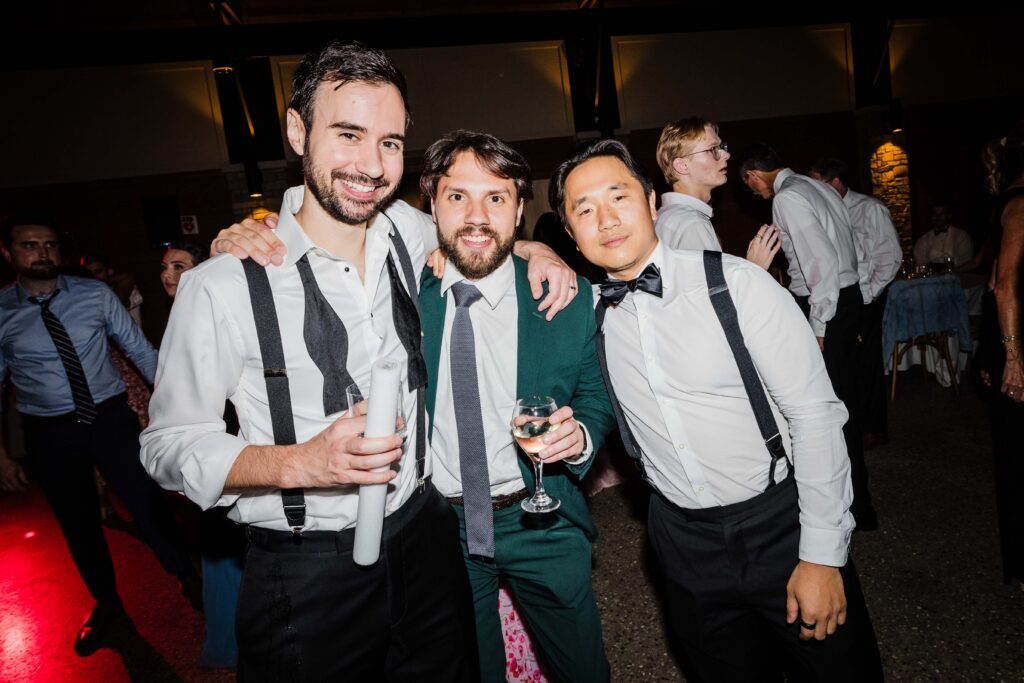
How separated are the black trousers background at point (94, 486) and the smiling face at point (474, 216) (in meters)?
2.57

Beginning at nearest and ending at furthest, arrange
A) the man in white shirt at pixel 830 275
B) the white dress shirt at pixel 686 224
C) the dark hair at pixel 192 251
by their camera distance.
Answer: the white dress shirt at pixel 686 224, the dark hair at pixel 192 251, the man in white shirt at pixel 830 275

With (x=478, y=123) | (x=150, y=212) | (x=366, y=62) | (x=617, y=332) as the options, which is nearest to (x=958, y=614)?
(x=617, y=332)

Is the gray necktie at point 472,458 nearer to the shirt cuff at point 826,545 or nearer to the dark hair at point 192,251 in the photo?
the shirt cuff at point 826,545

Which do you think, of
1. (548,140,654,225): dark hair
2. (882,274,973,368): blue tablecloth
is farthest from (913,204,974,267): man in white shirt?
(548,140,654,225): dark hair

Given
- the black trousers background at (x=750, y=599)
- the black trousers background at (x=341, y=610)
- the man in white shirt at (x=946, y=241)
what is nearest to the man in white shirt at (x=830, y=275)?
the black trousers background at (x=750, y=599)

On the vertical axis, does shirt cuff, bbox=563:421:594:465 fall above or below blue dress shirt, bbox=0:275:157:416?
below

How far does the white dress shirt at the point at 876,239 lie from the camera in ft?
14.0

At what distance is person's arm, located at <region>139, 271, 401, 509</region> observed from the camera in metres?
1.06

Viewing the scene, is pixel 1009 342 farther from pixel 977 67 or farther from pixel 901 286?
pixel 977 67

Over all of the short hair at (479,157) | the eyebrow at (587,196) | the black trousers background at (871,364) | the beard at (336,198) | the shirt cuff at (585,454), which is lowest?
the black trousers background at (871,364)

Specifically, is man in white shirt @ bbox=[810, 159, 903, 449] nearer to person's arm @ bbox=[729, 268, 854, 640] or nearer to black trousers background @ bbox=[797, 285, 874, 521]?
black trousers background @ bbox=[797, 285, 874, 521]

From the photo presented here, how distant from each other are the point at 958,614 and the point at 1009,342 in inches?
48.6

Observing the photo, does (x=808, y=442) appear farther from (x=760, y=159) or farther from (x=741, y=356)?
(x=760, y=159)

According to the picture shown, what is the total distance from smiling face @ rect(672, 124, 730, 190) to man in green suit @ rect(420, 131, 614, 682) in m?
1.42
